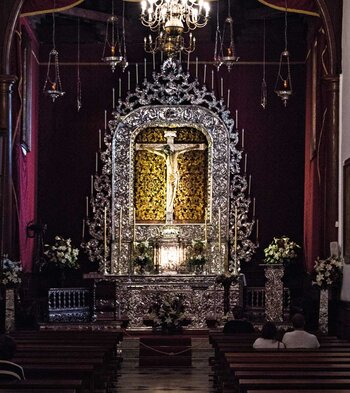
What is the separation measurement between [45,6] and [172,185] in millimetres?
5005

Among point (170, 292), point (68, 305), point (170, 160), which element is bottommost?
point (68, 305)

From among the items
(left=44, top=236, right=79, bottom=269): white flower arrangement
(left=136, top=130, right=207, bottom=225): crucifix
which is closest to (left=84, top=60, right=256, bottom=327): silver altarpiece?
(left=136, top=130, right=207, bottom=225): crucifix

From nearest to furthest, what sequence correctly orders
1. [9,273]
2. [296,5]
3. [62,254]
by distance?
1. [9,273]
2. [296,5]
3. [62,254]

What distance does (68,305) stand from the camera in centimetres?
1970

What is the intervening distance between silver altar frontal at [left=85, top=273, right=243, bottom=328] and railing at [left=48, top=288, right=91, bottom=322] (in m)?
0.55

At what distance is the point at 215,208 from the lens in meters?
20.6

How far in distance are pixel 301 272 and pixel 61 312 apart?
4907 mm

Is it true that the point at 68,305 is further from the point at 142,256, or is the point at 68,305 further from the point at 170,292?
the point at 170,292

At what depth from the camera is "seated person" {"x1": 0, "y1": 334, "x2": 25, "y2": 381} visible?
25.9ft

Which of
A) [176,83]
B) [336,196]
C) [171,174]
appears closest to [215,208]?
[171,174]

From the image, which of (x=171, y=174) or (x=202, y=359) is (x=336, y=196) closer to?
(x=202, y=359)

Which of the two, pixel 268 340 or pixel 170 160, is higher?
pixel 170 160

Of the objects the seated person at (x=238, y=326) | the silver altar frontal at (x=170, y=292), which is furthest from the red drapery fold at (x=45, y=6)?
the seated person at (x=238, y=326)

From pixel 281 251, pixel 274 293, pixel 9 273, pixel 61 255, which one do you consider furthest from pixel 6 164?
pixel 281 251
